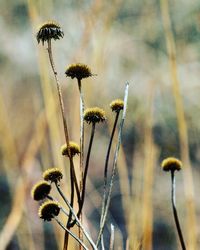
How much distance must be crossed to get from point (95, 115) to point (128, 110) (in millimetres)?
1370

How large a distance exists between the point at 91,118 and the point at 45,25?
121 mm

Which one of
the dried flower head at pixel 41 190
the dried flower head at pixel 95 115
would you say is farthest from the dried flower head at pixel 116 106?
the dried flower head at pixel 41 190

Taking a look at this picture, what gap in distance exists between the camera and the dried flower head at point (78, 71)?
0.54m

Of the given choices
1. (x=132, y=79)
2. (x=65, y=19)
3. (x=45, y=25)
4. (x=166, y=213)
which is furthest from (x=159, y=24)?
(x=45, y=25)

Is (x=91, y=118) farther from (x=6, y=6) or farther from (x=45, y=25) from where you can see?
(x=6, y=6)

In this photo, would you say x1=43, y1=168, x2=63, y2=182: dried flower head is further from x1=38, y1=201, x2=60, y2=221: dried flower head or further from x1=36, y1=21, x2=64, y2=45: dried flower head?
x1=36, y1=21, x2=64, y2=45: dried flower head

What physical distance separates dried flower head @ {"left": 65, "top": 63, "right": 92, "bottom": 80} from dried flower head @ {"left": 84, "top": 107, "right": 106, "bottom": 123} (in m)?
0.04

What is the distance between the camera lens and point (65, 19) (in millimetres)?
1475

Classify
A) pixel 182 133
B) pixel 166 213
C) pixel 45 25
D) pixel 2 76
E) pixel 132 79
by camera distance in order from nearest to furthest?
pixel 45 25, pixel 182 133, pixel 132 79, pixel 166 213, pixel 2 76

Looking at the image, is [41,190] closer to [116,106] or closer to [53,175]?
[53,175]

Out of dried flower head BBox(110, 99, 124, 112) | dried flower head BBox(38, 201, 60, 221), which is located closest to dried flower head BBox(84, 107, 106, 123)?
dried flower head BBox(110, 99, 124, 112)

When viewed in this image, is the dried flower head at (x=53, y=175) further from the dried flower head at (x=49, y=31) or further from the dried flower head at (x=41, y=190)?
the dried flower head at (x=49, y=31)

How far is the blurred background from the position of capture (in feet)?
2.61

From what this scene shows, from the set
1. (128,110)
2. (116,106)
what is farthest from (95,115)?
(128,110)
